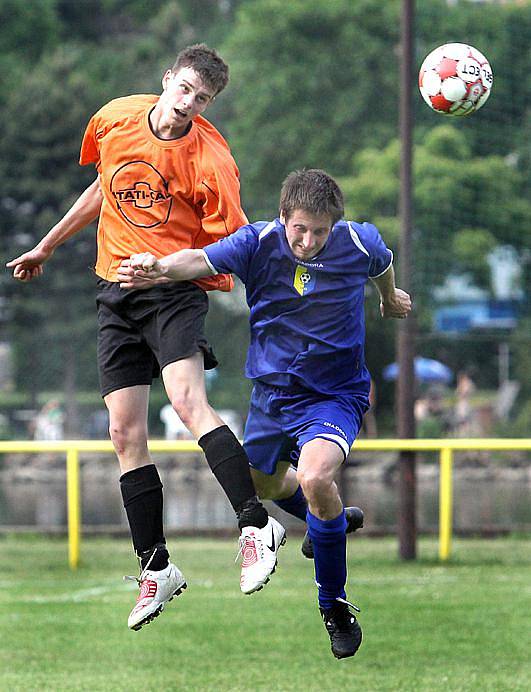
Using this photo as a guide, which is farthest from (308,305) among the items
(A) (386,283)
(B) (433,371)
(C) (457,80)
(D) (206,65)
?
(B) (433,371)

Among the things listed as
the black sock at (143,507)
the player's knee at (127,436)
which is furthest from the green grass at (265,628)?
the player's knee at (127,436)

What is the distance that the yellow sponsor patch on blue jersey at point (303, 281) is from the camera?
5387mm

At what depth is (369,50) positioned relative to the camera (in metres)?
28.1

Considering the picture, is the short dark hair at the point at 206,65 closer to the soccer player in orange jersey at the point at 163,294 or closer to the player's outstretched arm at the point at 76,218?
the soccer player in orange jersey at the point at 163,294

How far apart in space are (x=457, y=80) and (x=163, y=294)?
160 cm

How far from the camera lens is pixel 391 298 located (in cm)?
574

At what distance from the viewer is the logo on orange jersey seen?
532 centimetres

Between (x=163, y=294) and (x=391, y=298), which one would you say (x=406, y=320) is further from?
(x=163, y=294)

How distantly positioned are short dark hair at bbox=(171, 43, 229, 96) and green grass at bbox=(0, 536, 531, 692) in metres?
3.41

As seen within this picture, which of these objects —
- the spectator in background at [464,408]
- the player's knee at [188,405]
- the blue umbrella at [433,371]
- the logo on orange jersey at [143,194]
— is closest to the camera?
the player's knee at [188,405]

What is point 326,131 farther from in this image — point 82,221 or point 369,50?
point 82,221

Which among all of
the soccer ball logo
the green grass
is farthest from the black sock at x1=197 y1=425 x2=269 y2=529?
the green grass

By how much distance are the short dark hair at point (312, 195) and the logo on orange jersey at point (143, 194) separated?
49 cm

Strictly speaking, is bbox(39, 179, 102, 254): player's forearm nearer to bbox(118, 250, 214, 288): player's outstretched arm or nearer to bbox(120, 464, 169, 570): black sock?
bbox(118, 250, 214, 288): player's outstretched arm
